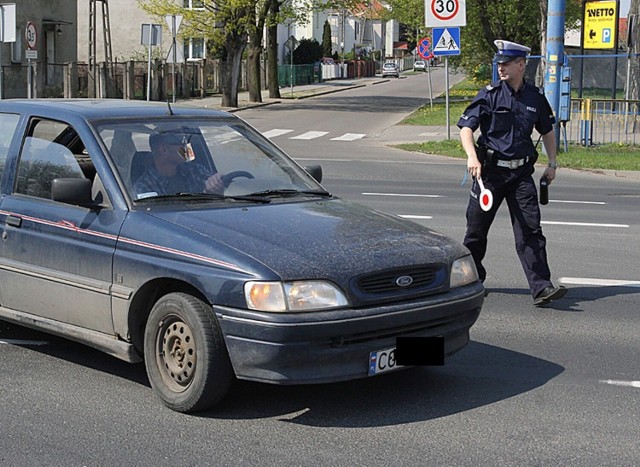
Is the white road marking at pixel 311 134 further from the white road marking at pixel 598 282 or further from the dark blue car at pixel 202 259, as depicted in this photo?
the dark blue car at pixel 202 259

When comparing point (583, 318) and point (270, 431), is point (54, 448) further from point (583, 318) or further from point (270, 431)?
point (583, 318)

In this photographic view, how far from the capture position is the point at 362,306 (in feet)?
17.0

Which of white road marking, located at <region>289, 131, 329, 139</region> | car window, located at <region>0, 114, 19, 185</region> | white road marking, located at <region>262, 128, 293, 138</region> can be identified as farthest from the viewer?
white road marking, located at <region>262, 128, 293, 138</region>

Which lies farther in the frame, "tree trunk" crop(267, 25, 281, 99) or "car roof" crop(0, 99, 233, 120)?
"tree trunk" crop(267, 25, 281, 99)

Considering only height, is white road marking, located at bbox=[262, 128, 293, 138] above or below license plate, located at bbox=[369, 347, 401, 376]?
above

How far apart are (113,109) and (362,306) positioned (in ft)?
7.06

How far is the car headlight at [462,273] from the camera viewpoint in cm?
565

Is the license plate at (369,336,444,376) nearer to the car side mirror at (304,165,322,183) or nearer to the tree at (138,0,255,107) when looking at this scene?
the car side mirror at (304,165,322,183)

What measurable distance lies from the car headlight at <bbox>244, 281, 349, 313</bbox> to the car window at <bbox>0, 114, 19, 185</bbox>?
7.80ft

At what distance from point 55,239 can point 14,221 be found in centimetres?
44

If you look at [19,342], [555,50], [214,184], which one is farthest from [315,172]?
[555,50]

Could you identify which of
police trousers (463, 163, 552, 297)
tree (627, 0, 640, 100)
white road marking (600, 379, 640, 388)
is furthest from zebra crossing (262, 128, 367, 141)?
white road marking (600, 379, 640, 388)

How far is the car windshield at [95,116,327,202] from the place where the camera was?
599cm

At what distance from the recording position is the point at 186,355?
210 inches
